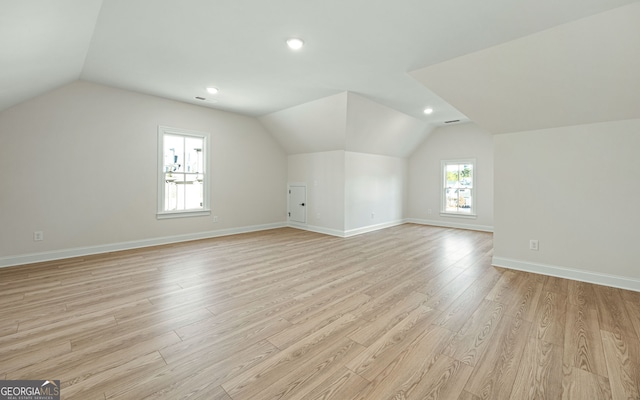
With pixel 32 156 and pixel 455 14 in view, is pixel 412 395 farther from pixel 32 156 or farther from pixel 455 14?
pixel 32 156

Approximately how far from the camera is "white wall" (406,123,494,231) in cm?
669

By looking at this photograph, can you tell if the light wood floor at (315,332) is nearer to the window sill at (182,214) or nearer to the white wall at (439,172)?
the window sill at (182,214)

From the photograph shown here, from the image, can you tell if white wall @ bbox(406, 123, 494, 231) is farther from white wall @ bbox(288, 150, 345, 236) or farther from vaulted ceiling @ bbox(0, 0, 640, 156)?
vaulted ceiling @ bbox(0, 0, 640, 156)

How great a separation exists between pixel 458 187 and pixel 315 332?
6.62 m

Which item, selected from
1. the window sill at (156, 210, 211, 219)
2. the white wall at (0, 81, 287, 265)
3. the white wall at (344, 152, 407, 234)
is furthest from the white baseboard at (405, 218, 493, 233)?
the window sill at (156, 210, 211, 219)

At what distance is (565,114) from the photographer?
10.5 feet

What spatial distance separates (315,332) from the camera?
6.84 feet

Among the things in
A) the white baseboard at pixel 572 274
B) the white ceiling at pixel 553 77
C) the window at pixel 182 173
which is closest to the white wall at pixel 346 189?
the window at pixel 182 173

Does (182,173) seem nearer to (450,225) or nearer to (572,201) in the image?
(572,201)

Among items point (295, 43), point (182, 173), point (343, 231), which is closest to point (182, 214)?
point (182, 173)

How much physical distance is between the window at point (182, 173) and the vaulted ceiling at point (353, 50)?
1.13m

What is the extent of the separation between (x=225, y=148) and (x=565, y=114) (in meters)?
5.85

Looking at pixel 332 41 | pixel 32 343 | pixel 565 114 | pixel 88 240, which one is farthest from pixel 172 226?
pixel 565 114

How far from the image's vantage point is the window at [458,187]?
23.0 feet
